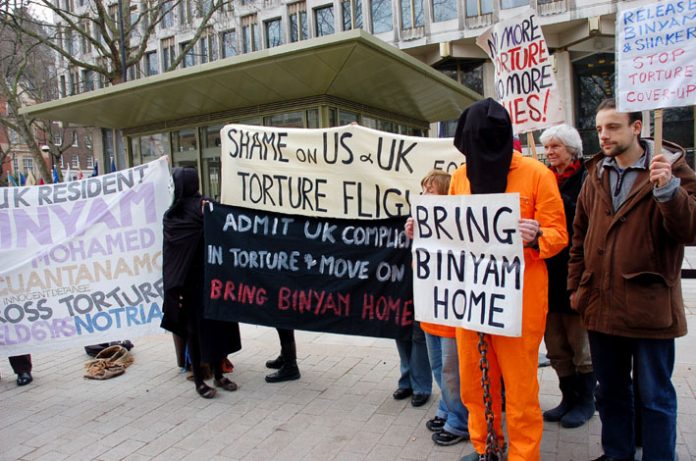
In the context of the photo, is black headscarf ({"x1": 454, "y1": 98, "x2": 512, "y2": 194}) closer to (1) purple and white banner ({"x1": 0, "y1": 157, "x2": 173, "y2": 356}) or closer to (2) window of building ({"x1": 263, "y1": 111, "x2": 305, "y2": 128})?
(1) purple and white banner ({"x1": 0, "y1": 157, "x2": 173, "y2": 356})

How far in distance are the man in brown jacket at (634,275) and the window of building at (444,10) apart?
917 inches

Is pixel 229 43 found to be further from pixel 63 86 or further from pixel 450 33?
pixel 450 33

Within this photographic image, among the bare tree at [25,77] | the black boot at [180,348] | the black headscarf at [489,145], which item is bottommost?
the black boot at [180,348]

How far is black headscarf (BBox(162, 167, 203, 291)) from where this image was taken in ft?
15.3

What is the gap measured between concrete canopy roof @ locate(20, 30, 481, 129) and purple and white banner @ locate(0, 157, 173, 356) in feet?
16.9

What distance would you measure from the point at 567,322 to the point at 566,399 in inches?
22.4

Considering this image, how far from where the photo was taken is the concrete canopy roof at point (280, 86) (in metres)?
9.39

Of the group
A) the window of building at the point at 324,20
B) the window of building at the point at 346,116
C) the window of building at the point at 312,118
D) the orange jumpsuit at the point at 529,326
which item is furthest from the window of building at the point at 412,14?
the orange jumpsuit at the point at 529,326

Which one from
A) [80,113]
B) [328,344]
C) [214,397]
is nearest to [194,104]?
[80,113]

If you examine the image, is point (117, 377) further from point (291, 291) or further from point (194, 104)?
point (194, 104)

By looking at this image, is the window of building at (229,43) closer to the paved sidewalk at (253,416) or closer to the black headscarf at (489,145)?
the paved sidewalk at (253,416)

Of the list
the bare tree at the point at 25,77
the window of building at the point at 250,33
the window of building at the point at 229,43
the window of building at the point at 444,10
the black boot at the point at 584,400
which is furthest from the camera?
the window of building at the point at 229,43

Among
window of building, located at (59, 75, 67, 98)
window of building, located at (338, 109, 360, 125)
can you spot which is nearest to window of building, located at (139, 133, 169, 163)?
window of building, located at (338, 109, 360, 125)

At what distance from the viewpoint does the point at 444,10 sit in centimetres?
2431
